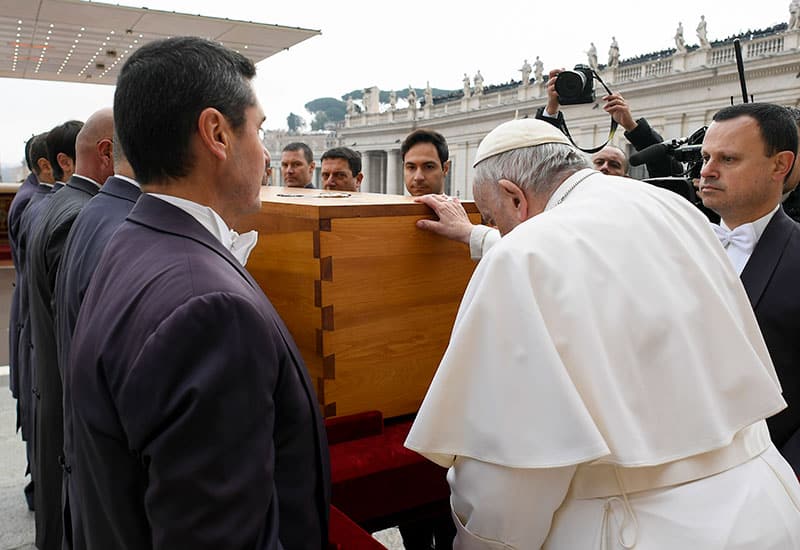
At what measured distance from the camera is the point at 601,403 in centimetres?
135

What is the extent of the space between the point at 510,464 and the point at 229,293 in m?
0.71

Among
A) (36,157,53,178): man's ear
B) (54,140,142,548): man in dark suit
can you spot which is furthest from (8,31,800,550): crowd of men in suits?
(36,157,53,178): man's ear

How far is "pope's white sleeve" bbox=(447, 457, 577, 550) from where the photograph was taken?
4.42ft

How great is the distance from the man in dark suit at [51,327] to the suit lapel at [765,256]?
108 inches

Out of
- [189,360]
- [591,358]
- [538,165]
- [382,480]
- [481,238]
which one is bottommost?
[382,480]

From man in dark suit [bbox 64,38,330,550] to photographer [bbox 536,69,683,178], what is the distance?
7.11 ft

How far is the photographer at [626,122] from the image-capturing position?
3092 mm

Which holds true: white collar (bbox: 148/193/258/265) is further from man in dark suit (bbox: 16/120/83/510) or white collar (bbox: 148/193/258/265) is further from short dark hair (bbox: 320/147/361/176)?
short dark hair (bbox: 320/147/361/176)

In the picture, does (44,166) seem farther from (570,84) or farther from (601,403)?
(601,403)

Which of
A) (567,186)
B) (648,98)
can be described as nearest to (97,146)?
(567,186)

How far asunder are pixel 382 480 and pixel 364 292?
539mm

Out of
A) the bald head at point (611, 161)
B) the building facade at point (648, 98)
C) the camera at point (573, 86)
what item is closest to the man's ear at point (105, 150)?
the camera at point (573, 86)

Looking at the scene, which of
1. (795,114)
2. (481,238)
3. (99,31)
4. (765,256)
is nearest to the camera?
(481,238)

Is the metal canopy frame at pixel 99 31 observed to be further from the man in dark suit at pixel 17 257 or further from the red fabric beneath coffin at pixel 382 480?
the red fabric beneath coffin at pixel 382 480
